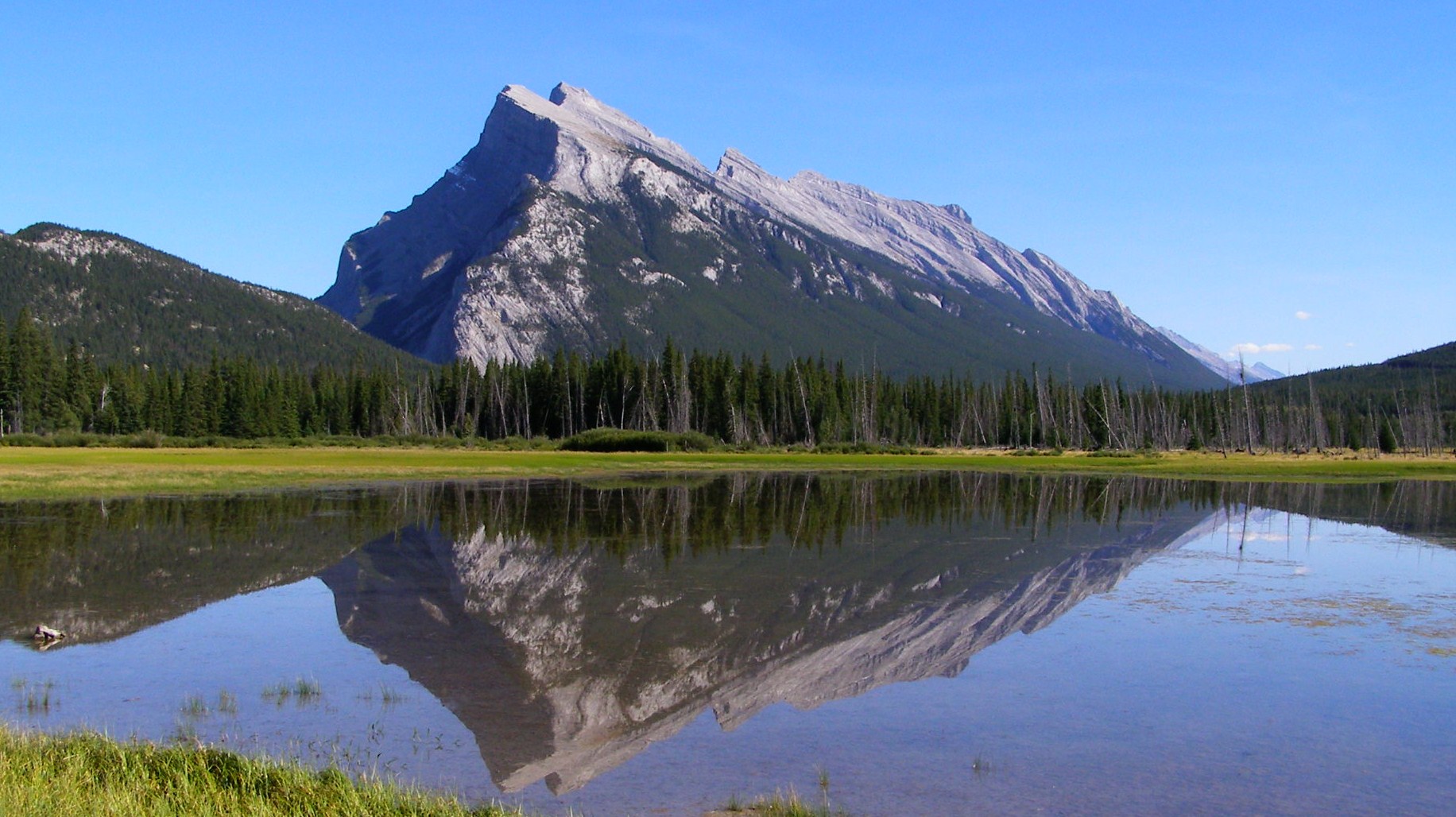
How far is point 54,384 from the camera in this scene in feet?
381

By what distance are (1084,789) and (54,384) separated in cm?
13037

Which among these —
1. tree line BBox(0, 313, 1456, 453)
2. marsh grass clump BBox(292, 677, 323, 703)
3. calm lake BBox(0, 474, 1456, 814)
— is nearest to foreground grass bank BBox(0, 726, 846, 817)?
calm lake BBox(0, 474, 1456, 814)

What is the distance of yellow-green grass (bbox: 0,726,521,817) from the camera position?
8.77 m

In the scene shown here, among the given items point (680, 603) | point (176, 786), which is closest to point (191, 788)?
point (176, 786)

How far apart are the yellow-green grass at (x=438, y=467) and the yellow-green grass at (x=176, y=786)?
124ft

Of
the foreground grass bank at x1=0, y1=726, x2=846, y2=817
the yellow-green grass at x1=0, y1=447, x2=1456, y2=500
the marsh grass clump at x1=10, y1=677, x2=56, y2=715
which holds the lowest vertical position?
the marsh grass clump at x1=10, y1=677, x2=56, y2=715

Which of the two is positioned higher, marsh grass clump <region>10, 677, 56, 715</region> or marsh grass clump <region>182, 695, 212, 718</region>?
marsh grass clump <region>10, 677, 56, 715</region>

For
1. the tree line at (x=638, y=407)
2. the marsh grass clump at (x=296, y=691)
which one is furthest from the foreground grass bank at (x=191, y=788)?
the tree line at (x=638, y=407)

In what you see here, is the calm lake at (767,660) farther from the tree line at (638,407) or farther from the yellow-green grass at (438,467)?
the tree line at (638,407)

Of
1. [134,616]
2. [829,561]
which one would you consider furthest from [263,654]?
[829,561]

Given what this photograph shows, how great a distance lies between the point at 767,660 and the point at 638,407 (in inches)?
Result: 4746

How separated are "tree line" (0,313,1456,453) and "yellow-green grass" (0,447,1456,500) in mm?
27421

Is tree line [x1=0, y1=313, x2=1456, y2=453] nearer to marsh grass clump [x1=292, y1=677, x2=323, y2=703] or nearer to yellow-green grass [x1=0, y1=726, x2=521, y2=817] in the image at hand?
marsh grass clump [x1=292, y1=677, x2=323, y2=703]

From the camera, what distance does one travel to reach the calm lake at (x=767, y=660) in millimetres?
11398
